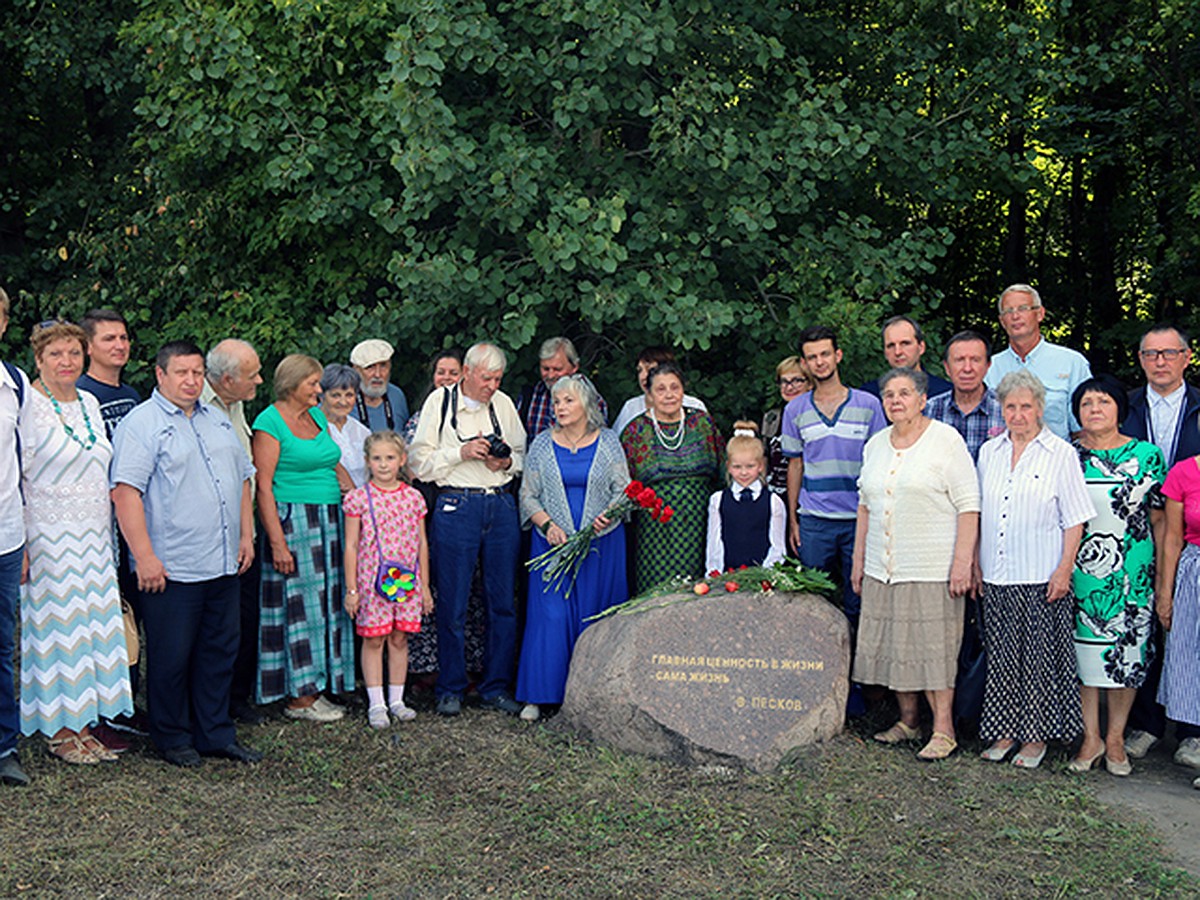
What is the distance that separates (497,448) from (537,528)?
52 cm

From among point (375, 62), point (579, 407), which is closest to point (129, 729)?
point (579, 407)

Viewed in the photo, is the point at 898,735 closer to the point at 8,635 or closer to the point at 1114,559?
the point at 1114,559

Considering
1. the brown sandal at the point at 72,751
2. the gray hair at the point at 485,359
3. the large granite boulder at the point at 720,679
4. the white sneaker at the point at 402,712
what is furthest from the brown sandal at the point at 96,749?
the gray hair at the point at 485,359

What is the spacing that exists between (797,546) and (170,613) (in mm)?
3406

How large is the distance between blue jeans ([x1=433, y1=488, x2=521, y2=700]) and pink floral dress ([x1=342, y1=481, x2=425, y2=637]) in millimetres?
198

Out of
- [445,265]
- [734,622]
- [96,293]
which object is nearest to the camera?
[734,622]

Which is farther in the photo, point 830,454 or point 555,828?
point 830,454

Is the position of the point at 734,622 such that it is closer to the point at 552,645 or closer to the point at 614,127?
the point at 552,645

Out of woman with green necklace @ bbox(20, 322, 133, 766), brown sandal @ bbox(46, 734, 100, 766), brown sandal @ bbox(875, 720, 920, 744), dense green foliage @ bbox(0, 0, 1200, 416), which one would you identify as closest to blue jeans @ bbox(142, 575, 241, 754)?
woman with green necklace @ bbox(20, 322, 133, 766)

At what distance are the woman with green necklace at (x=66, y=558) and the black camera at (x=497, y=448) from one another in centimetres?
200

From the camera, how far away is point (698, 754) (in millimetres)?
5949

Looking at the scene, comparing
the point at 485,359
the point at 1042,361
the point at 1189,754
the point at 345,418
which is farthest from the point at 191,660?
the point at 1189,754

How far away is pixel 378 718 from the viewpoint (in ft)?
21.9

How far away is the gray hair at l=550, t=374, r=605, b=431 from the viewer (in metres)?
6.78
